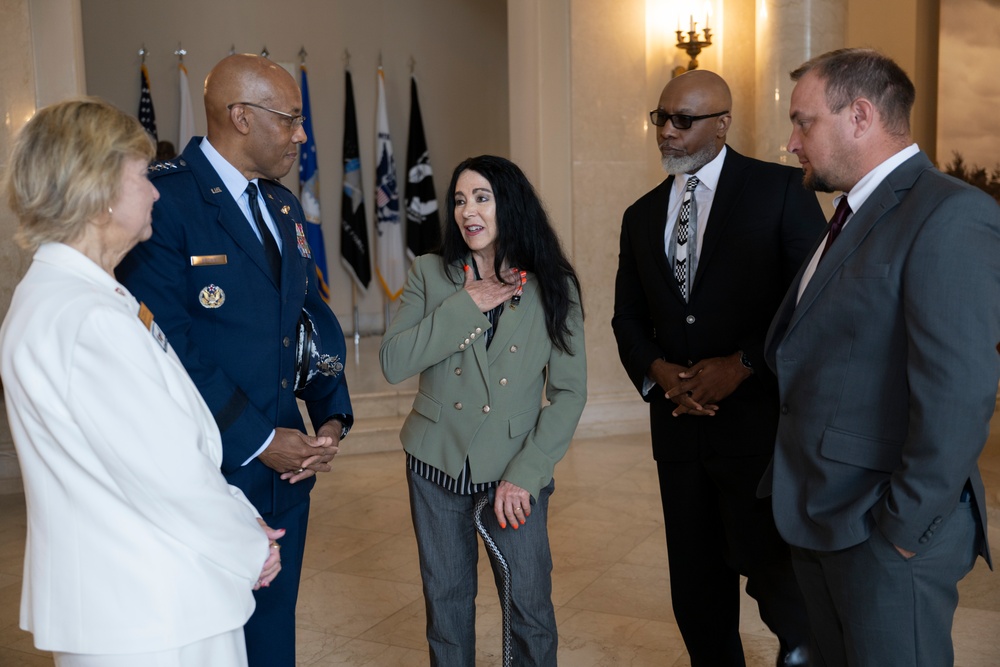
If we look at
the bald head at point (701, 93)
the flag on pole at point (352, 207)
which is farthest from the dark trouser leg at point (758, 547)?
the flag on pole at point (352, 207)

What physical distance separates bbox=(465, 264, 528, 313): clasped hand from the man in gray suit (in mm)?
742

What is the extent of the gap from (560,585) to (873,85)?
2784 mm

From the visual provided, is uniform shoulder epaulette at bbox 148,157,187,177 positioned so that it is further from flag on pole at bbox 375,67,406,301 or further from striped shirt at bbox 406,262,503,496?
flag on pole at bbox 375,67,406,301

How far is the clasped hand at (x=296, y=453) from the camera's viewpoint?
2426mm

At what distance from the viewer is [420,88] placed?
35.7ft

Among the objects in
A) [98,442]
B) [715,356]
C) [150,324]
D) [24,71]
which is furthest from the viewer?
[24,71]

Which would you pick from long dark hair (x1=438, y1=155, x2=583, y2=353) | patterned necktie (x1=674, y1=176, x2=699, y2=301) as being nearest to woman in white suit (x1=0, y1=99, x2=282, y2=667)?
long dark hair (x1=438, y1=155, x2=583, y2=353)

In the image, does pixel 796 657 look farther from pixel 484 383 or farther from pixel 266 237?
pixel 266 237

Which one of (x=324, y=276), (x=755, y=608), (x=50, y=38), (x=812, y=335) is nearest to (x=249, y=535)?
(x=812, y=335)

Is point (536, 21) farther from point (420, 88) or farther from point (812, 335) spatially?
point (812, 335)

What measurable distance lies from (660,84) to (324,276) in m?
4.46

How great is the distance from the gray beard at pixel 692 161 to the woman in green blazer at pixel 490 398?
58 centimetres

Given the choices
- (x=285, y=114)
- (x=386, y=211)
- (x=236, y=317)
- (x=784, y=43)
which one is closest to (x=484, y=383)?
(x=236, y=317)

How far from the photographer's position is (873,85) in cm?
201
